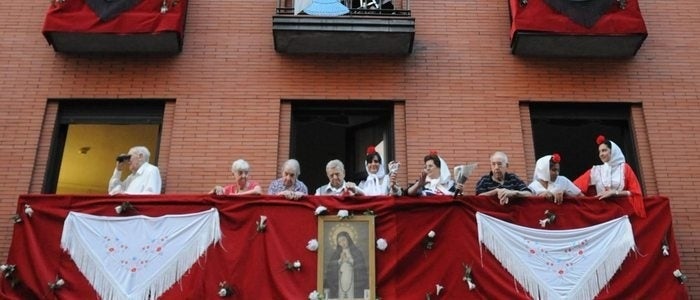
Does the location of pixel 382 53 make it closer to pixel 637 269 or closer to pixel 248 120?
pixel 248 120

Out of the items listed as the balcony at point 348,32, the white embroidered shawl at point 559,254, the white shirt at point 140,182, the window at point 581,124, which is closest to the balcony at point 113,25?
the balcony at point 348,32

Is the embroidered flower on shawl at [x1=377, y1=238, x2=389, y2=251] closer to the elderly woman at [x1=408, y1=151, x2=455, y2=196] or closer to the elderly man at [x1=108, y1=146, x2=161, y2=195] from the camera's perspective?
the elderly woman at [x1=408, y1=151, x2=455, y2=196]

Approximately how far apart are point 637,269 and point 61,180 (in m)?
8.47

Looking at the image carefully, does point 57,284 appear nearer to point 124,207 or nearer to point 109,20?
point 124,207

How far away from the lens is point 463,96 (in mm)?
10758

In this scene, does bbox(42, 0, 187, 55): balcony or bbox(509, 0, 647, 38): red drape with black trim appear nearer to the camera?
bbox(42, 0, 187, 55): balcony

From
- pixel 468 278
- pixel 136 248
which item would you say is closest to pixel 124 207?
pixel 136 248

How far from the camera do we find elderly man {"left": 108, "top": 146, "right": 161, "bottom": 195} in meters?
9.23

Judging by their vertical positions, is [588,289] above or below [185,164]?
below

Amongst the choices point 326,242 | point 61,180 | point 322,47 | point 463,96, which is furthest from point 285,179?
point 61,180

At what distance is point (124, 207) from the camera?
8.67 metres

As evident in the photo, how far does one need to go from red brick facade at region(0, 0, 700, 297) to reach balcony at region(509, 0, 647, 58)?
1.16 ft

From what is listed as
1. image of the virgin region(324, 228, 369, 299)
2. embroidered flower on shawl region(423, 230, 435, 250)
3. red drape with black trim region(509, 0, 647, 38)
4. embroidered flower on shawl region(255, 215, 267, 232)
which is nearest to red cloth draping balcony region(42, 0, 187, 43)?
embroidered flower on shawl region(255, 215, 267, 232)

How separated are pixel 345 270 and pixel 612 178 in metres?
3.80
